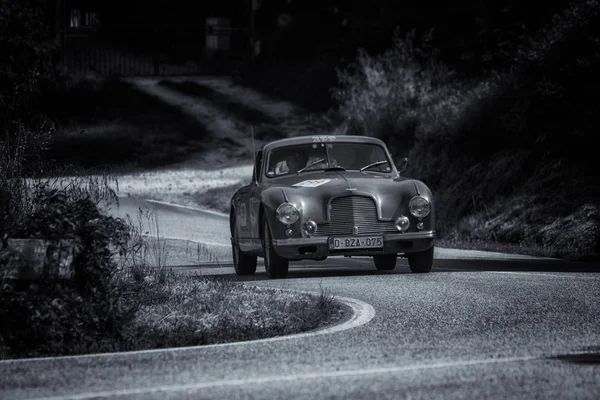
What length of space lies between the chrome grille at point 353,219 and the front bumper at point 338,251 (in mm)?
115

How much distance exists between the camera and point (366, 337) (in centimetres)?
975

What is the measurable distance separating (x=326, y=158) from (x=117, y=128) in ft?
101

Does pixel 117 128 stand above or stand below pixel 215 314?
above

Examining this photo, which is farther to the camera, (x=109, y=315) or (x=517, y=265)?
(x=517, y=265)

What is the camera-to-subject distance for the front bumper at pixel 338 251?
49.3 ft

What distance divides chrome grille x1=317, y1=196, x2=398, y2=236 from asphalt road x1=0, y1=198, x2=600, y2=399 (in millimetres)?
2501

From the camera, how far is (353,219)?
598 inches

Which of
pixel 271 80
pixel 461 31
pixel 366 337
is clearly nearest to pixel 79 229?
pixel 366 337

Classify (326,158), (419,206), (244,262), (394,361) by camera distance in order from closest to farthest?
(394,361) → (419,206) → (326,158) → (244,262)

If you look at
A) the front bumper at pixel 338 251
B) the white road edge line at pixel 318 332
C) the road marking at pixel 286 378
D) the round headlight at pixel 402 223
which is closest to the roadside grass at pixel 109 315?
the white road edge line at pixel 318 332

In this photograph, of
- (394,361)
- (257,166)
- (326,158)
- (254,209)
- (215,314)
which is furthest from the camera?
(257,166)

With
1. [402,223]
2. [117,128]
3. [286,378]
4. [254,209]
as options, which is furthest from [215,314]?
[117,128]

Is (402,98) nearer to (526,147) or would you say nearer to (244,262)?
(526,147)

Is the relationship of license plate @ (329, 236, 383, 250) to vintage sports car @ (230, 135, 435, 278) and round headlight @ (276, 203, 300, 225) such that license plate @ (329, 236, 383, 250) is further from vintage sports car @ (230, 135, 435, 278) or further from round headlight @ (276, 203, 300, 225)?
round headlight @ (276, 203, 300, 225)
